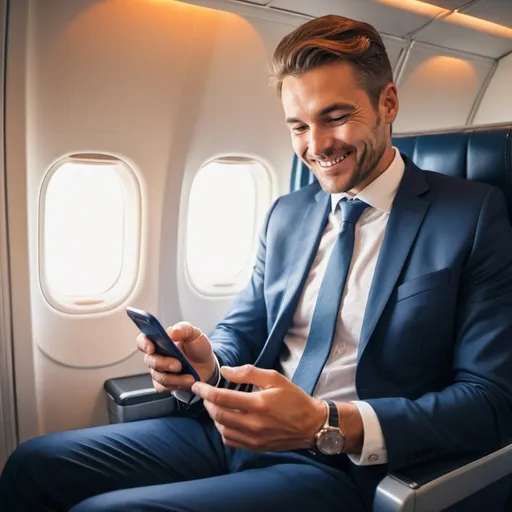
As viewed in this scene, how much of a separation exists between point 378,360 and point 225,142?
57.7 inches

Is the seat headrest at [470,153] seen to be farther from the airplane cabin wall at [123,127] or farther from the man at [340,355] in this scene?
the airplane cabin wall at [123,127]

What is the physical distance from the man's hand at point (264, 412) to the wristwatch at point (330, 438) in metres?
0.01

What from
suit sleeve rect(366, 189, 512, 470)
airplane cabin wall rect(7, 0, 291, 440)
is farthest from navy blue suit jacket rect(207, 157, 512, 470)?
airplane cabin wall rect(7, 0, 291, 440)

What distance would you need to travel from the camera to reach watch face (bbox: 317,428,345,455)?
47.8 inches

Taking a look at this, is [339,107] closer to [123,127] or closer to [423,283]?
[423,283]

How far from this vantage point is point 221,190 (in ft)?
Result: 9.55

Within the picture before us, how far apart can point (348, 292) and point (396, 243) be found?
19 centimetres

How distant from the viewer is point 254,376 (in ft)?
4.00

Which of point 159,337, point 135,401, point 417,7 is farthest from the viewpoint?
point 417,7

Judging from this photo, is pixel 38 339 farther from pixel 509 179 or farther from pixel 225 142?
pixel 509 179

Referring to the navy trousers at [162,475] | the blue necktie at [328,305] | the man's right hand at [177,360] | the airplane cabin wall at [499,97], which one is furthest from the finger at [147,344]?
the airplane cabin wall at [499,97]

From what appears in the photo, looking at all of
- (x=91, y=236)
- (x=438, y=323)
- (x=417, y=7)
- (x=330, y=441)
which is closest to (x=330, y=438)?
(x=330, y=441)

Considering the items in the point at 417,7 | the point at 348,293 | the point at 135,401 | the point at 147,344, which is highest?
the point at 417,7

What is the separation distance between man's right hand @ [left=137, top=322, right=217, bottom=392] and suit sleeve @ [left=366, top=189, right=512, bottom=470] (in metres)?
0.51
